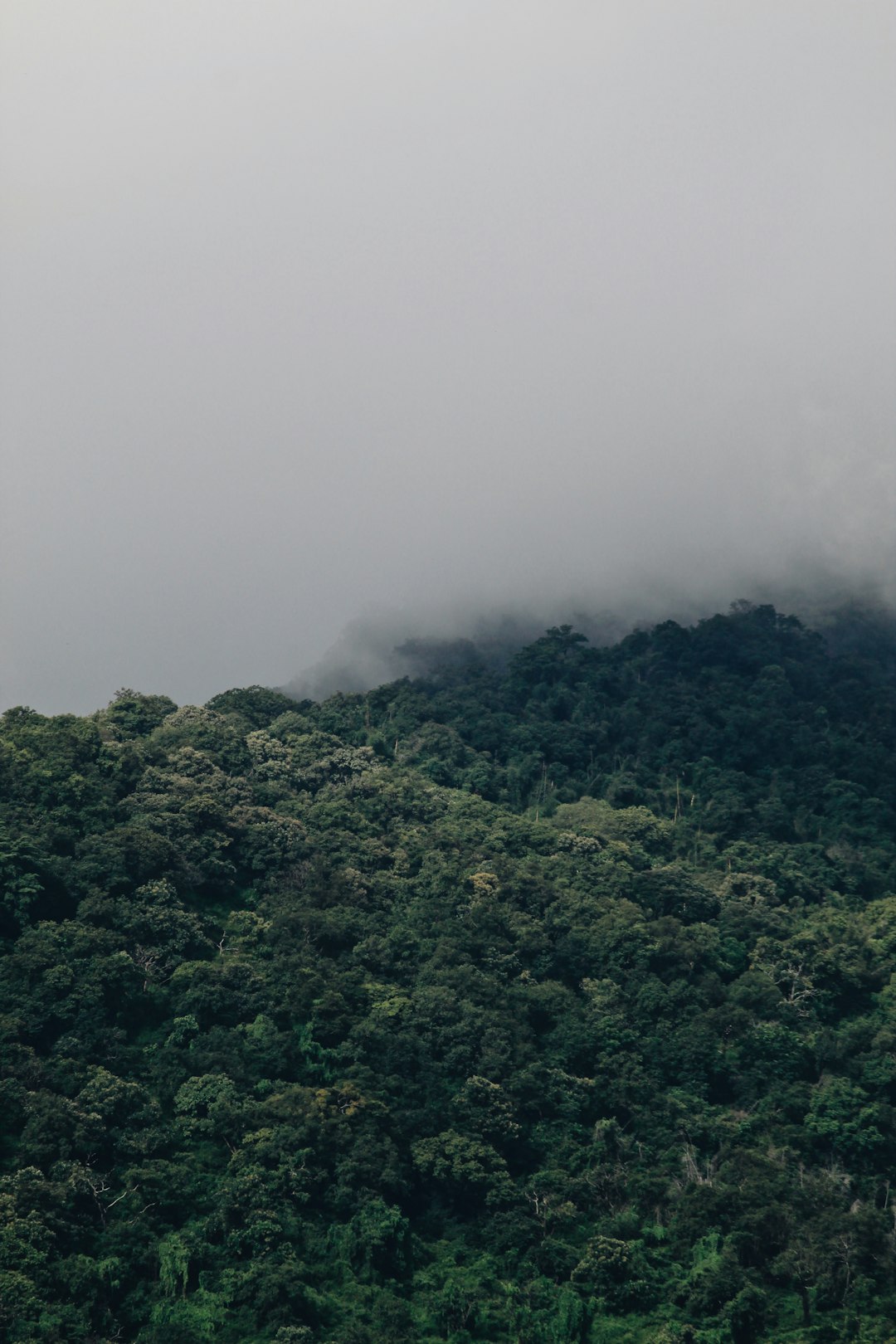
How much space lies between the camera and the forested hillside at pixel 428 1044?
43906 millimetres

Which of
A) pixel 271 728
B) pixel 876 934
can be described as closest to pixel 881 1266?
pixel 876 934

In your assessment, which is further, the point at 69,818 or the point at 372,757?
the point at 372,757

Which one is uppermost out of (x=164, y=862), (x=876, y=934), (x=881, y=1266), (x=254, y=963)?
(x=164, y=862)

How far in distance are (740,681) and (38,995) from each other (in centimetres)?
3973

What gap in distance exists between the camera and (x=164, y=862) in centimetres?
5472

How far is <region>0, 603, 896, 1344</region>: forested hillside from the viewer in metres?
43.9

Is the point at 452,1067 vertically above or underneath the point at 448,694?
underneath

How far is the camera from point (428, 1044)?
170 ft

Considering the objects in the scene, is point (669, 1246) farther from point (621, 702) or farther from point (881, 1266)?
point (621, 702)

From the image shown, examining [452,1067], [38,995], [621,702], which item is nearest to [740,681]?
[621,702]

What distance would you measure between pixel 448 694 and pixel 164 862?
26.6 meters

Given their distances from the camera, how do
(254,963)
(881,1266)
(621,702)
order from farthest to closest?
(621,702), (254,963), (881,1266)

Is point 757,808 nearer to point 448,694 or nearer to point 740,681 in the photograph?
point 740,681

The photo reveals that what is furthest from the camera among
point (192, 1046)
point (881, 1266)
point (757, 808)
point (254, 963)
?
point (757, 808)
